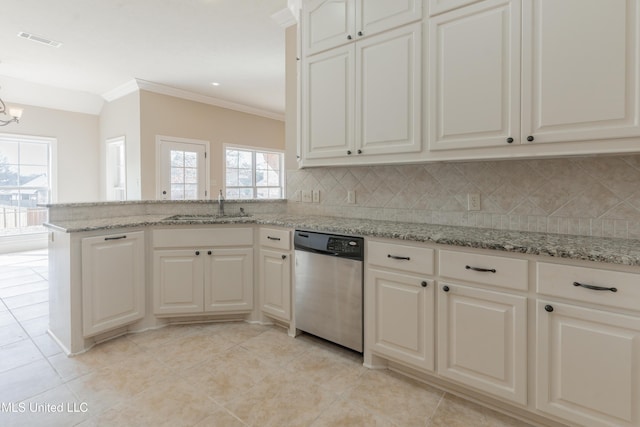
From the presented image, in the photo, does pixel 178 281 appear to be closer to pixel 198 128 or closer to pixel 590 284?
pixel 590 284

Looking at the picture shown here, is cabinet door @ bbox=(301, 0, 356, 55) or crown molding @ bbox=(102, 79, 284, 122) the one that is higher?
crown molding @ bbox=(102, 79, 284, 122)

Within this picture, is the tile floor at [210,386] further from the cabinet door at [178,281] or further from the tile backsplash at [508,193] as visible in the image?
the tile backsplash at [508,193]

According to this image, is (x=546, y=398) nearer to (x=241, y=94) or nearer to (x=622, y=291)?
(x=622, y=291)

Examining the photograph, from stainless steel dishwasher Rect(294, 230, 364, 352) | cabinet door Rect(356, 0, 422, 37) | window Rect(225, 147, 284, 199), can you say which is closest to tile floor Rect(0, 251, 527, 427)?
stainless steel dishwasher Rect(294, 230, 364, 352)

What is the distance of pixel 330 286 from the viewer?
87.8 inches

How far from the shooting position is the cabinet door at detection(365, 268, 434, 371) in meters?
1.82

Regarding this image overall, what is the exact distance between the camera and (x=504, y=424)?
5.26ft

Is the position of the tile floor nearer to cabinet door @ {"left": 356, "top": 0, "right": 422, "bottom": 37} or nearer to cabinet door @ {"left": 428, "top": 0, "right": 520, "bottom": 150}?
cabinet door @ {"left": 428, "top": 0, "right": 520, "bottom": 150}

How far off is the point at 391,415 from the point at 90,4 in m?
4.18

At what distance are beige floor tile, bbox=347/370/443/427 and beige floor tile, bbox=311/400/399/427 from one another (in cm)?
4

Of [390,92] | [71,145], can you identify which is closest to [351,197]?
[390,92]

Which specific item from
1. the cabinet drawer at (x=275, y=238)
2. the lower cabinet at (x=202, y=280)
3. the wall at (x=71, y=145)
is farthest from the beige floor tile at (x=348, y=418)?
the wall at (x=71, y=145)

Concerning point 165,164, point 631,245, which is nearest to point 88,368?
point 631,245

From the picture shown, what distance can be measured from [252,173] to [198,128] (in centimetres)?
153
